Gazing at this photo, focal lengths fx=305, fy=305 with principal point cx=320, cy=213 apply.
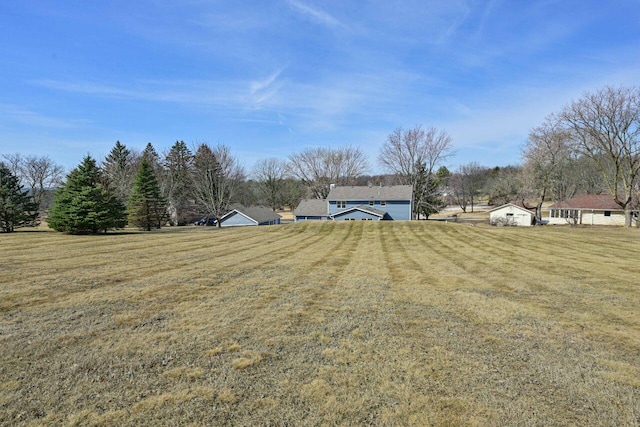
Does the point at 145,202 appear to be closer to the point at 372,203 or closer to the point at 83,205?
the point at 83,205

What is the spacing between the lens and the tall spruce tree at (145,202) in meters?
31.0

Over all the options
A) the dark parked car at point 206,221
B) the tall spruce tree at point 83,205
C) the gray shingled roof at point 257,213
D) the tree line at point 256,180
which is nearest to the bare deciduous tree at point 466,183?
the tree line at point 256,180

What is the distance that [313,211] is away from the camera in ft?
155

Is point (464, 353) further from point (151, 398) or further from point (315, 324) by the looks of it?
point (151, 398)

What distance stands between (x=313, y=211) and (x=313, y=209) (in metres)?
0.36

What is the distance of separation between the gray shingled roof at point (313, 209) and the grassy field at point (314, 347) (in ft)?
120

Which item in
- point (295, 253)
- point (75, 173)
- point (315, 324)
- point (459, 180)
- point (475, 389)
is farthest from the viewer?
point (459, 180)

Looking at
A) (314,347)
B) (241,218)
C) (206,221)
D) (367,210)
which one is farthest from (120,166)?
(314,347)

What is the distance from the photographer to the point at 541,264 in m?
12.0

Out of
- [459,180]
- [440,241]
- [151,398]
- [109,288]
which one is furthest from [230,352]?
[459,180]

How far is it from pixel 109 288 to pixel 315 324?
5.63 meters

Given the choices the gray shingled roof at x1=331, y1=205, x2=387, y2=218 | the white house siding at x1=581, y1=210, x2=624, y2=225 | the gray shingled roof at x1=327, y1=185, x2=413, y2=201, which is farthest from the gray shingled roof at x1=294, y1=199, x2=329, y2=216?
the white house siding at x1=581, y1=210, x2=624, y2=225

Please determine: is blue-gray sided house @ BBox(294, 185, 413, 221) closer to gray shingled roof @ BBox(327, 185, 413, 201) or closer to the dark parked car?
gray shingled roof @ BBox(327, 185, 413, 201)

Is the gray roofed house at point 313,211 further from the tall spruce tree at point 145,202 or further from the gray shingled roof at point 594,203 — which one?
the gray shingled roof at point 594,203
